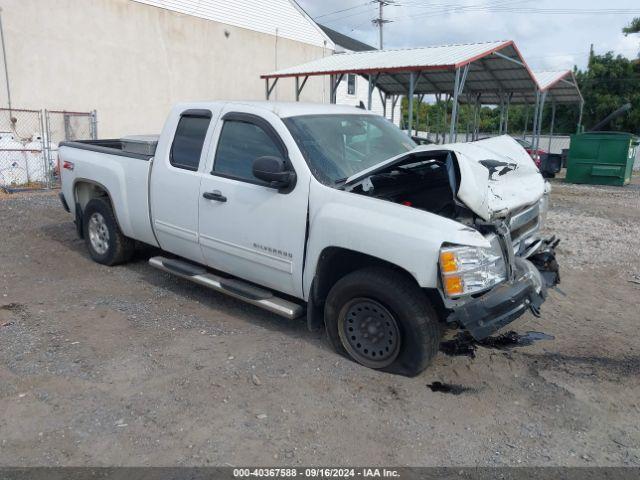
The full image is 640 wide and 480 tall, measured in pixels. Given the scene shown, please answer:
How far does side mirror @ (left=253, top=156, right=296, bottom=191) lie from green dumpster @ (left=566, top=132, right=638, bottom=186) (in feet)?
49.7

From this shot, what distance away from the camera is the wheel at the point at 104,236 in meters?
5.96

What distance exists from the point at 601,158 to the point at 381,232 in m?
15.5

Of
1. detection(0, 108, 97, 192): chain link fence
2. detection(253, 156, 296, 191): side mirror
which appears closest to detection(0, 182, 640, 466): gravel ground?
detection(253, 156, 296, 191): side mirror

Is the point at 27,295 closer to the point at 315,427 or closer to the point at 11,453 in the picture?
the point at 11,453

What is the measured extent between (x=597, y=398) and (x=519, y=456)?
97 centimetres

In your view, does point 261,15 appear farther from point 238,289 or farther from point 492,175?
point 492,175

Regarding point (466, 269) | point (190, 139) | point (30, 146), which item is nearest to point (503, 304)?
point (466, 269)

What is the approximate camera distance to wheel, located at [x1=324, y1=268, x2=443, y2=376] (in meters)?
3.50

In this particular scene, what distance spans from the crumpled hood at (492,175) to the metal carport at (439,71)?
9437 mm

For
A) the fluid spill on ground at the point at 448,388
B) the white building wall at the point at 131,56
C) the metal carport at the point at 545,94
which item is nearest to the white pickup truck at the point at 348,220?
the fluid spill on ground at the point at 448,388

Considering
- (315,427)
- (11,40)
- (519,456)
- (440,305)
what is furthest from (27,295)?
A: (11,40)

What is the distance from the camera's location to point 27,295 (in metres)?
5.36

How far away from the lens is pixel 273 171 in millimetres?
3871

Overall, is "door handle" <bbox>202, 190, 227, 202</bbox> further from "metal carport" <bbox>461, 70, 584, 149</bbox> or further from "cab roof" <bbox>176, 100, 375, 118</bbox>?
"metal carport" <bbox>461, 70, 584, 149</bbox>
